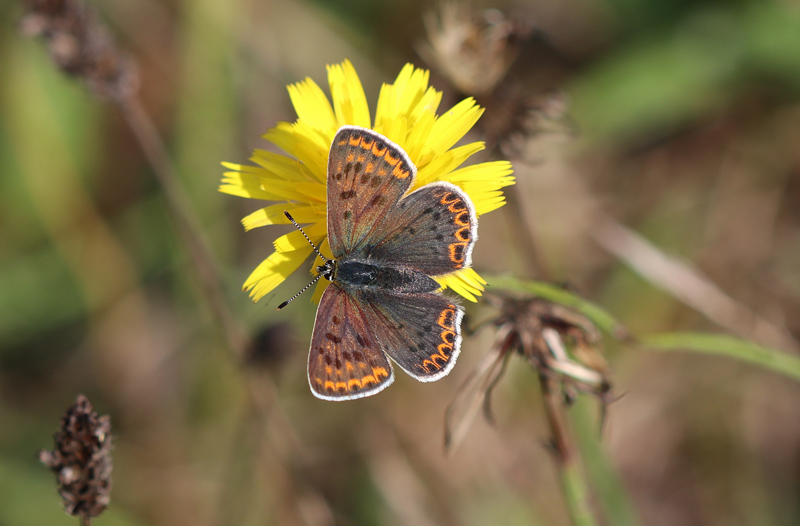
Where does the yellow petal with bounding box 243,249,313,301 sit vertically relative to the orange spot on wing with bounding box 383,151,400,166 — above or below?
below

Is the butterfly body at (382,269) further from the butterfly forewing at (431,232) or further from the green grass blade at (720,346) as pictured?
the green grass blade at (720,346)

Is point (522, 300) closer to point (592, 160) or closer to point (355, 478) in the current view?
point (355, 478)

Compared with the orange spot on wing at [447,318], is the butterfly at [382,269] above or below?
above

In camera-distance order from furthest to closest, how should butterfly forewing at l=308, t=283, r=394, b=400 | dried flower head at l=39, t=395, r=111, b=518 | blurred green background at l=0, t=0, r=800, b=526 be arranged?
blurred green background at l=0, t=0, r=800, b=526
butterfly forewing at l=308, t=283, r=394, b=400
dried flower head at l=39, t=395, r=111, b=518

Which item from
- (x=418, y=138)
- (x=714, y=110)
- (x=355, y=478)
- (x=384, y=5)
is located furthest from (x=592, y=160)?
(x=355, y=478)

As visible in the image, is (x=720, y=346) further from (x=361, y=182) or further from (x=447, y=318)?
(x=361, y=182)

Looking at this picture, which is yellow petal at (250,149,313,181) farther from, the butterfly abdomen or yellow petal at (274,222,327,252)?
the butterfly abdomen

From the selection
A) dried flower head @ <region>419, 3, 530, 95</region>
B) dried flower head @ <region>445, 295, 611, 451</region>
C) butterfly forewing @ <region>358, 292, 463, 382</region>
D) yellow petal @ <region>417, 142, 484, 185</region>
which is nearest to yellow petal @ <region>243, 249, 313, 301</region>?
butterfly forewing @ <region>358, 292, 463, 382</region>

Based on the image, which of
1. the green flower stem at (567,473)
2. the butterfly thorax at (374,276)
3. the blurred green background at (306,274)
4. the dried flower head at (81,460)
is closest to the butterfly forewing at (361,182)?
the butterfly thorax at (374,276)

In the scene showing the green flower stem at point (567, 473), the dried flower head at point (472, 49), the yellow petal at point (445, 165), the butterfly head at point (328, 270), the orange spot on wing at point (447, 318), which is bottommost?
the green flower stem at point (567, 473)
